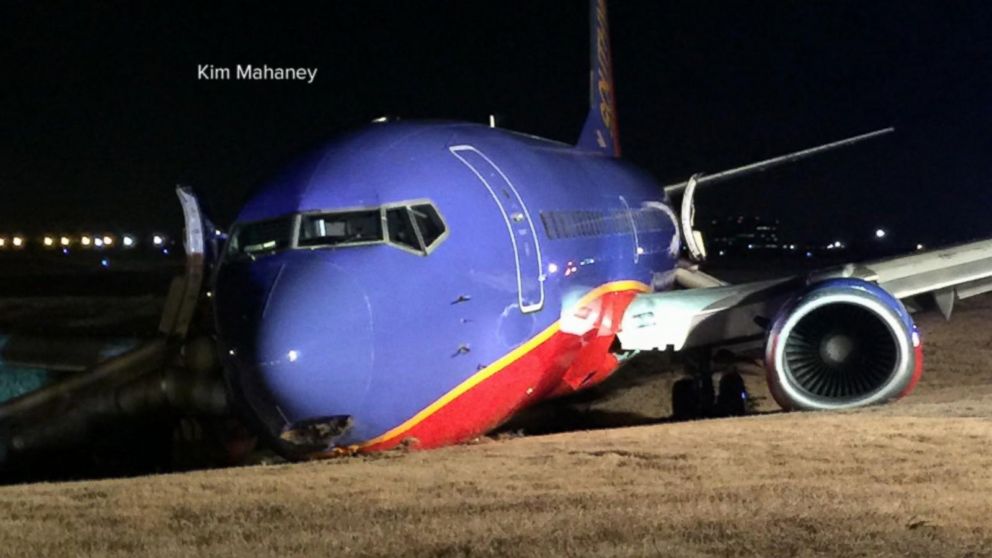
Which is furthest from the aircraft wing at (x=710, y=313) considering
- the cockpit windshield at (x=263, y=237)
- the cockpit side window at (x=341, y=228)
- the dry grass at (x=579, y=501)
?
the cockpit windshield at (x=263, y=237)

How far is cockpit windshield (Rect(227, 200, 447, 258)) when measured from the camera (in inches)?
364

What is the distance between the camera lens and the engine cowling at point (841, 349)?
1187 cm

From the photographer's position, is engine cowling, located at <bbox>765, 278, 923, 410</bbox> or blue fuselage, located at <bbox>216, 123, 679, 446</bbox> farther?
engine cowling, located at <bbox>765, 278, 923, 410</bbox>

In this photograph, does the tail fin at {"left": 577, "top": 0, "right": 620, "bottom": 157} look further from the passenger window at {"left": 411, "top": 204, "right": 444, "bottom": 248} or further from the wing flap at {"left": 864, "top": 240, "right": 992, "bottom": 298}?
the passenger window at {"left": 411, "top": 204, "right": 444, "bottom": 248}

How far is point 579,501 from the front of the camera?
21.9 feet

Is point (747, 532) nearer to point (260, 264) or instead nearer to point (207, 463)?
point (260, 264)

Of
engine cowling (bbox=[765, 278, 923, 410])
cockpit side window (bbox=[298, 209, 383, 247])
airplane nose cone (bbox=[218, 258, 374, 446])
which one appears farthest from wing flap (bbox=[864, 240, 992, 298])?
airplane nose cone (bbox=[218, 258, 374, 446])

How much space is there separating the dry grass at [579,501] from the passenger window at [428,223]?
5.46 feet

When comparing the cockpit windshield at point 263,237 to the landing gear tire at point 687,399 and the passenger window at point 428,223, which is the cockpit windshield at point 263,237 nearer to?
the passenger window at point 428,223

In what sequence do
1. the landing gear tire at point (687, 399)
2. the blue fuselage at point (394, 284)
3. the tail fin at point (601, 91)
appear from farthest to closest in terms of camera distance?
the tail fin at point (601, 91)
the landing gear tire at point (687, 399)
the blue fuselage at point (394, 284)

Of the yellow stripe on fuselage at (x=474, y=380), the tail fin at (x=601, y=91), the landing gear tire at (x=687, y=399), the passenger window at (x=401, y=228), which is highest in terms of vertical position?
the tail fin at (x=601, y=91)

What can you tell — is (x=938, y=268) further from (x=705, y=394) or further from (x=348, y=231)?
(x=348, y=231)

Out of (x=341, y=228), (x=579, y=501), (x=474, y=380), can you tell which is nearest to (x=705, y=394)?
(x=474, y=380)

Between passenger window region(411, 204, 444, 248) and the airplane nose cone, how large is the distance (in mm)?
1021
